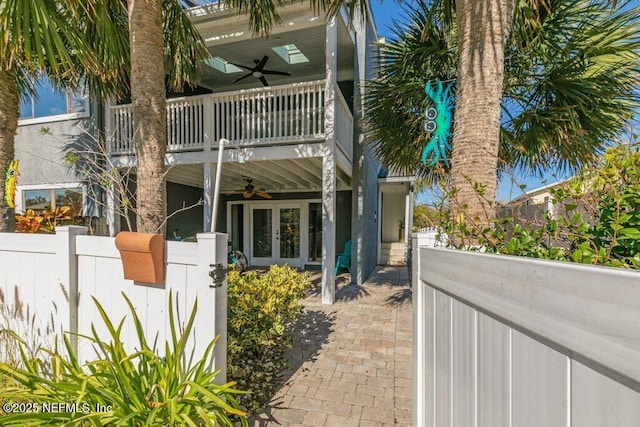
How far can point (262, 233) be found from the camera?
10.5 meters

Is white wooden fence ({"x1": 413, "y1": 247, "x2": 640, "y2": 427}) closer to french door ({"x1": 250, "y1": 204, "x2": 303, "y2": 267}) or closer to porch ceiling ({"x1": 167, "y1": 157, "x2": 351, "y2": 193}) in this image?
porch ceiling ({"x1": 167, "y1": 157, "x2": 351, "y2": 193})

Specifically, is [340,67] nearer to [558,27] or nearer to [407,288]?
[558,27]

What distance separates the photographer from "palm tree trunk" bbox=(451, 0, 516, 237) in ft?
8.37

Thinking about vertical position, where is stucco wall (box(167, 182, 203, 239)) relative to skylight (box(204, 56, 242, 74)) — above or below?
below

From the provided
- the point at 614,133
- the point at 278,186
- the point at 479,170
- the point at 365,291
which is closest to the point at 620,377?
the point at 479,170

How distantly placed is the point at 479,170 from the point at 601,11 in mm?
3473

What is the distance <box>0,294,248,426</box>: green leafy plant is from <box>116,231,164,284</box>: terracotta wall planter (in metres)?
0.25

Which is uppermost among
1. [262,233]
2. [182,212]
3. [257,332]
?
[182,212]

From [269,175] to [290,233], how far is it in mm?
2777

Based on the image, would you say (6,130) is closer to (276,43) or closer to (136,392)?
(136,392)

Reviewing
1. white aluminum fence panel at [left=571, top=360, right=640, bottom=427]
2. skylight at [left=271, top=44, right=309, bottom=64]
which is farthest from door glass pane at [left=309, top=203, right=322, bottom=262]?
white aluminum fence panel at [left=571, top=360, right=640, bottom=427]

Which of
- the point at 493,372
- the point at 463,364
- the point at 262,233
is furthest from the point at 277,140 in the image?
the point at 493,372

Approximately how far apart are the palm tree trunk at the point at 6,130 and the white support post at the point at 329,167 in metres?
4.88

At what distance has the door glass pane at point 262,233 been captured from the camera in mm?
10352
